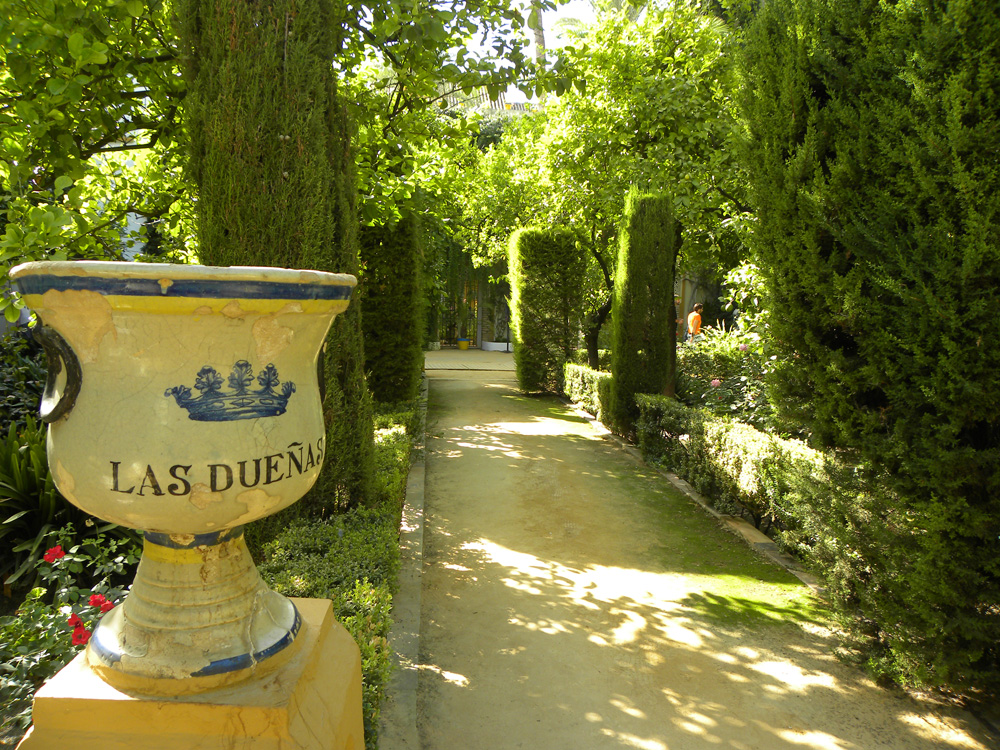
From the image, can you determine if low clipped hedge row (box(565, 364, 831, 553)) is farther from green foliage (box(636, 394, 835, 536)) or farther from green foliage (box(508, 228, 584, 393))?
green foliage (box(508, 228, 584, 393))

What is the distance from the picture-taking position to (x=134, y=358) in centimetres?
159

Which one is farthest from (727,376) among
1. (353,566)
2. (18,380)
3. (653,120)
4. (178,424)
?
(178,424)

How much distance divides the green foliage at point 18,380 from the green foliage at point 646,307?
24.5ft

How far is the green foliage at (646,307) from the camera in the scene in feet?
32.1

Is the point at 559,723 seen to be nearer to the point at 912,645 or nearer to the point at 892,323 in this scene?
the point at 912,645

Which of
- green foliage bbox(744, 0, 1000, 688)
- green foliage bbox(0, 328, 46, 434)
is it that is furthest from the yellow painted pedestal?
green foliage bbox(0, 328, 46, 434)

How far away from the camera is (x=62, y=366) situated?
1676 millimetres

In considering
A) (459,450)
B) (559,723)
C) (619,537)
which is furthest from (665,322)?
(559,723)

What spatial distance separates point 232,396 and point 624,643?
3170mm

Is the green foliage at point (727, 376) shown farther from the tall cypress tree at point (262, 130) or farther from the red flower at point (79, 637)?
the red flower at point (79, 637)

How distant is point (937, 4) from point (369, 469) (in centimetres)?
406

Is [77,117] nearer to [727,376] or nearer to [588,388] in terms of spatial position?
[727,376]

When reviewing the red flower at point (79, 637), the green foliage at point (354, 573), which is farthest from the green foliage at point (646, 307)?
the red flower at point (79, 637)

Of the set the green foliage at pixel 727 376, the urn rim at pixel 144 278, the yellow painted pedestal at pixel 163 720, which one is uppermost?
the urn rim at pixel 144 278
